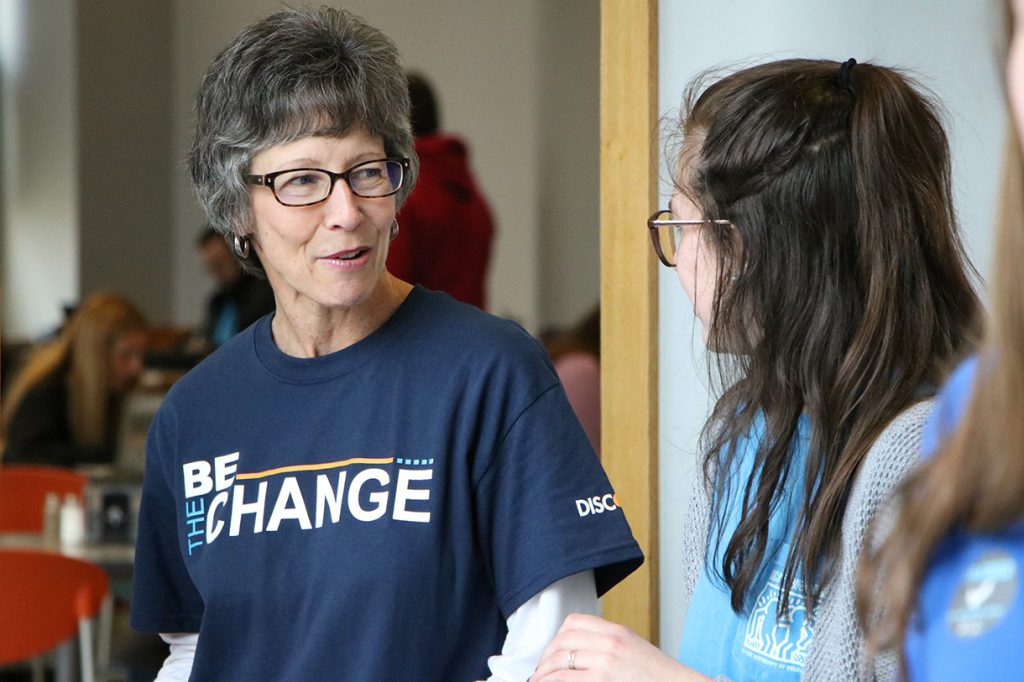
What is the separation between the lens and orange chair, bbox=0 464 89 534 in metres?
4.24

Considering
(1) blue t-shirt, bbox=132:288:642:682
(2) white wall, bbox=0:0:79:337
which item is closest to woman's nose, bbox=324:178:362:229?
(1) blue t-shirt, bbox=132:288:642:682

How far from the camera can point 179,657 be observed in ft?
5.64

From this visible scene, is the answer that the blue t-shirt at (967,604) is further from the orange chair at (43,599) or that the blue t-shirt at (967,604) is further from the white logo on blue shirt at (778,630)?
the orange chair at (43,599)

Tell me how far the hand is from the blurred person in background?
3042mm

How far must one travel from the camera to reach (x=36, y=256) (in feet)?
24.4

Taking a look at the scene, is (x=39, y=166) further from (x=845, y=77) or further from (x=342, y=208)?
(x=845, y=77)

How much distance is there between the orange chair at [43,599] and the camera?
10.4 feet

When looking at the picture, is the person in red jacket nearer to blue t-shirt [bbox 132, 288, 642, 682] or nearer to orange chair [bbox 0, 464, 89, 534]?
orange chair [bbox 0, 464, 89, 534]

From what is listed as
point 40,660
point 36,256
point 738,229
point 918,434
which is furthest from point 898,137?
point 36,256

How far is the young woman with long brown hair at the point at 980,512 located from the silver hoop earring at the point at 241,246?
3.58 ft

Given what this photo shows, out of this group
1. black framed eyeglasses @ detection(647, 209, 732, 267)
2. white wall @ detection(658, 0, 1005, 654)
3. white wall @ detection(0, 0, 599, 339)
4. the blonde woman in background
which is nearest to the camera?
black framed eyeglasses @ detection(647, 209, 732, 267)

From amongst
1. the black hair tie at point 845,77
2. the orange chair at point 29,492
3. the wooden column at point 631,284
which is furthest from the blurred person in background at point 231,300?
the black hair tie at point 845,77

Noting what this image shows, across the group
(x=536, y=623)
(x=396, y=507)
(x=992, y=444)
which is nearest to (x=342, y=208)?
(x=396, y=507)

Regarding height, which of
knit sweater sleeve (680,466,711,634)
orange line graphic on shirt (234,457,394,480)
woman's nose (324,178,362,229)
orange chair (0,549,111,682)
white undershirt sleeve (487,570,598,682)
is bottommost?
orange chair (0,549,111,682)
